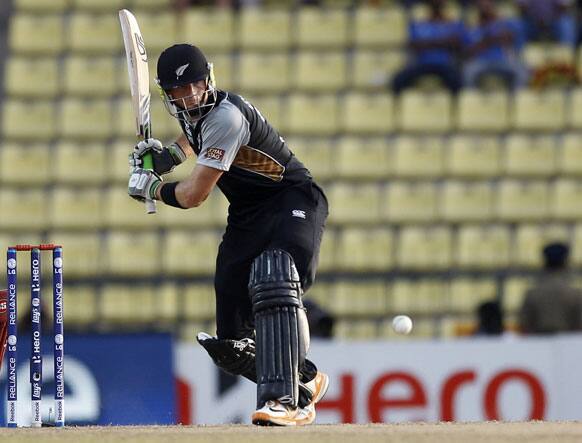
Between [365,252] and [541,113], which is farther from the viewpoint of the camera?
[541,113]

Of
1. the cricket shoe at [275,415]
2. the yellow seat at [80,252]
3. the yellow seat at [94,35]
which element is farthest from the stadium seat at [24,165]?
the cricket shoe at [275,415]

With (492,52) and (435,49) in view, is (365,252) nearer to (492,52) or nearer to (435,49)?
(435,49)

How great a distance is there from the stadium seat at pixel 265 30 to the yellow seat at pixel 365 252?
7.68 feet

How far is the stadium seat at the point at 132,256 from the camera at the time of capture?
41.5ft

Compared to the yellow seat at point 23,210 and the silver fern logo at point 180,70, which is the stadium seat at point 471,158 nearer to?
the yellow seat at point 23,210

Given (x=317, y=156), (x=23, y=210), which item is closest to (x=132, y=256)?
(x=23, y=210)

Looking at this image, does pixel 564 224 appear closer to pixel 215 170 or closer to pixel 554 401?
pixel 554 401

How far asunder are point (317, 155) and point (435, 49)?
1.52m

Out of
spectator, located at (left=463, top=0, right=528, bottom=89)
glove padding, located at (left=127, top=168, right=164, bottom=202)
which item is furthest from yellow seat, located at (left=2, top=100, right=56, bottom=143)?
glove padding, located at (left=127, top=168, right=164, bottom=202)

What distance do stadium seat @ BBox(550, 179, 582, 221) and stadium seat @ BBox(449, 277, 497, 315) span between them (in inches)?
37.9

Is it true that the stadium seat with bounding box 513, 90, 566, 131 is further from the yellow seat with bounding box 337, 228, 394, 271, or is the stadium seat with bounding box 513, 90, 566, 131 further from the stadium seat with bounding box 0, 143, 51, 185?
the stadium seat with bounding box 0, 143, 51, 185

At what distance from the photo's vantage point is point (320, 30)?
14.0 m

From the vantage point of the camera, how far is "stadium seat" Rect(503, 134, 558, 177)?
13.1 meters

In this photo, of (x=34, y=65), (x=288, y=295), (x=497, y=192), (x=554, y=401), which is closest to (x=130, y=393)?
(x=554, y=401)
